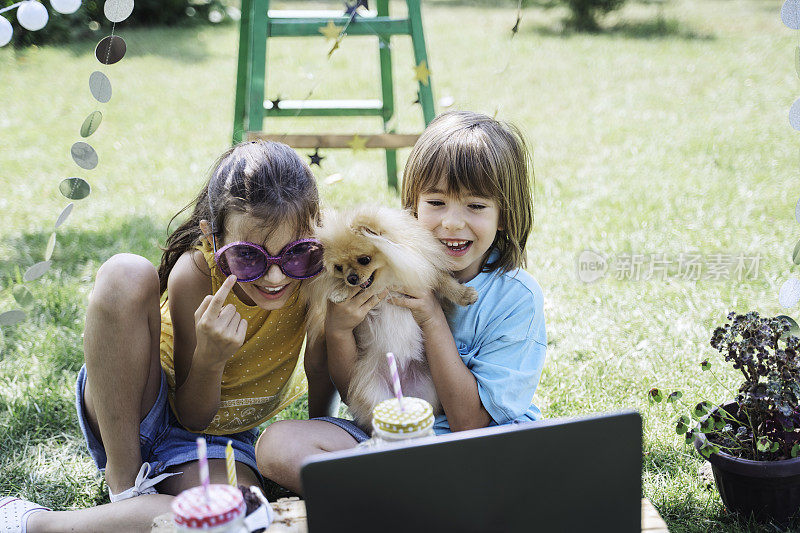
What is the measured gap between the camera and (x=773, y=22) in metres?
9.15

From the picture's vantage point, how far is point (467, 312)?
210 cm

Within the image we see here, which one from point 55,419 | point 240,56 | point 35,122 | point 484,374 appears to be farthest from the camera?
point 35,122

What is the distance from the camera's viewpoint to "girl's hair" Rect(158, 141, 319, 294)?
185 cm

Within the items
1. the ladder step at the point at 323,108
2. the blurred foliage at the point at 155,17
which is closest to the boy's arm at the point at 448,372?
the ladder step at the point at 323,108

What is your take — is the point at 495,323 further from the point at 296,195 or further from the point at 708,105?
the point at 708,105

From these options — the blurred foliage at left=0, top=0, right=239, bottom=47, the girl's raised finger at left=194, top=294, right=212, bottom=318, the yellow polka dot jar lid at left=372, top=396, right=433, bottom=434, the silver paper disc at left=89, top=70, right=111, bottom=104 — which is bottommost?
the yellow polka dot jar lid at left=372, top=396, right=433, bottom=434

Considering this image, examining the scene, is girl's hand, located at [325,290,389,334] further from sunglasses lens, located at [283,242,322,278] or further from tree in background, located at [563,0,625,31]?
tree in background, located at [563,0,625,31]

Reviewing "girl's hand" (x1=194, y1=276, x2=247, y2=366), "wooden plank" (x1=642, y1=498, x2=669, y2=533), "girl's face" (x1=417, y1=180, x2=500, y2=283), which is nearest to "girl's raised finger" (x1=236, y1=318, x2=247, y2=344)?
"girl's hand" (x1=194, y1=276, x2=247, y2=366)

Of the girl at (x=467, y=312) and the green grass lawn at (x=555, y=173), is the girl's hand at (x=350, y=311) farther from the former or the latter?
the green grass lawn at (x=555, y=173)

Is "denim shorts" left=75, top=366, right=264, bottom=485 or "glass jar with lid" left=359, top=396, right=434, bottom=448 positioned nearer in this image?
"glass jar with lid" left=359, top=396, right=434, bottom=448

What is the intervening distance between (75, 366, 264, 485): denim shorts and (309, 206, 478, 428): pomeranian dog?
0.41m

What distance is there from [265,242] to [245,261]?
0.07 m

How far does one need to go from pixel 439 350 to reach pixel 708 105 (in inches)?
Answer: 210

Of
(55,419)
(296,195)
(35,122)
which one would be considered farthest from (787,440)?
(35,122)
